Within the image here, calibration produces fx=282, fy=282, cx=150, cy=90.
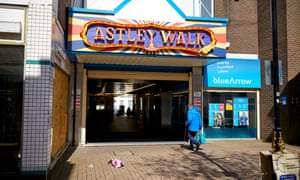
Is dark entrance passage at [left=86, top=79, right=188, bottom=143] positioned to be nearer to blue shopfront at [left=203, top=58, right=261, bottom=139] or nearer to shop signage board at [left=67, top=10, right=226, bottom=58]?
blue shopfront at [left=203, top=58, right=261, bottom=139]

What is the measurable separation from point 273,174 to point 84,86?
8.58 meters

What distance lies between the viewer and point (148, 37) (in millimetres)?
9438

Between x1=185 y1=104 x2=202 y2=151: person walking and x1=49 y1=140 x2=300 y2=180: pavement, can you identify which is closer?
x1=49 y1=140 x2=300 y2=180: pavement

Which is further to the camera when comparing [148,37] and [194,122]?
[194,122]

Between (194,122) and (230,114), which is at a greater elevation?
(230,114)

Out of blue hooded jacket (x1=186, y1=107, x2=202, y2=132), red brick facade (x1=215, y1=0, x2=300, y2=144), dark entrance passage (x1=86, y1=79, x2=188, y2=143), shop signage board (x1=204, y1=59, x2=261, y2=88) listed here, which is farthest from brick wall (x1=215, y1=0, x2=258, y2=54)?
blue hooded jacket (x1=186, y1=107, x2=202, y2=132)

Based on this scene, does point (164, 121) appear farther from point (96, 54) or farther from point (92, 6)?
point (96, 54)

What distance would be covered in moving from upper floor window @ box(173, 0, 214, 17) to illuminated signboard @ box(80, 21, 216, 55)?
14.7 ft

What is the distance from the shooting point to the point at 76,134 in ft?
38.1

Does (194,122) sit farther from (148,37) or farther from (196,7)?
(196,7)

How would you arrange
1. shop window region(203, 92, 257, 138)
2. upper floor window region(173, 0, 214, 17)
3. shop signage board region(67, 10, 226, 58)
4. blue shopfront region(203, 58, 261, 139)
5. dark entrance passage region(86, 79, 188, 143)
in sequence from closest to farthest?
shop signage board region(67, 10, 226, 58) < blue shopfront region(203, 58, 261, 139) < shop window region(203, 92, 257, 138) < upper floor window region(173, 0, 214, 17) < dark entrance passage region(86, 79, 188, 143)

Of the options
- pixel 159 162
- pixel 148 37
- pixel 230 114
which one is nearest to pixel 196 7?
pixel 230 114

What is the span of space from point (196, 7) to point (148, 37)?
5.85 meters

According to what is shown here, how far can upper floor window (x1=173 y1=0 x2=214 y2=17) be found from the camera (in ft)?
45.9
